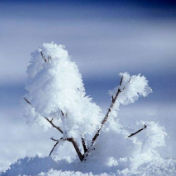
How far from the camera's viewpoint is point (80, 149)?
10.4 m

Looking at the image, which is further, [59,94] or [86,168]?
[86,168]

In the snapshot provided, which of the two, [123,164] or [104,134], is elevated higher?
[104,134]

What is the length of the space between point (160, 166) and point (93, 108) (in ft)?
8.77

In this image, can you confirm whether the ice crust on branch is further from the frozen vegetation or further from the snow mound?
the snow mound

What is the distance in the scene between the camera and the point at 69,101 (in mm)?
9086

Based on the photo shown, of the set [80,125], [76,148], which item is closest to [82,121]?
[80,125]

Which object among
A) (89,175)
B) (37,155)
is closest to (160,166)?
(89,175)

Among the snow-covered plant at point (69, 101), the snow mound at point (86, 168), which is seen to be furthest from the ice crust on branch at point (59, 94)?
the snow mound at point (86, 168)

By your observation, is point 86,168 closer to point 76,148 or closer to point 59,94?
point 76,148

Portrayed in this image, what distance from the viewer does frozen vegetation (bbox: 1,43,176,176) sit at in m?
8.84

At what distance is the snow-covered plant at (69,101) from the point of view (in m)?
8.87

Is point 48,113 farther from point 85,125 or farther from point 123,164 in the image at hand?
point 123,164

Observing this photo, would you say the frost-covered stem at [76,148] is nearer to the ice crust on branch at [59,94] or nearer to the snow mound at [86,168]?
the snow mound at [86,168]

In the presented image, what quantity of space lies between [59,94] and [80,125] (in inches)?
54.3
